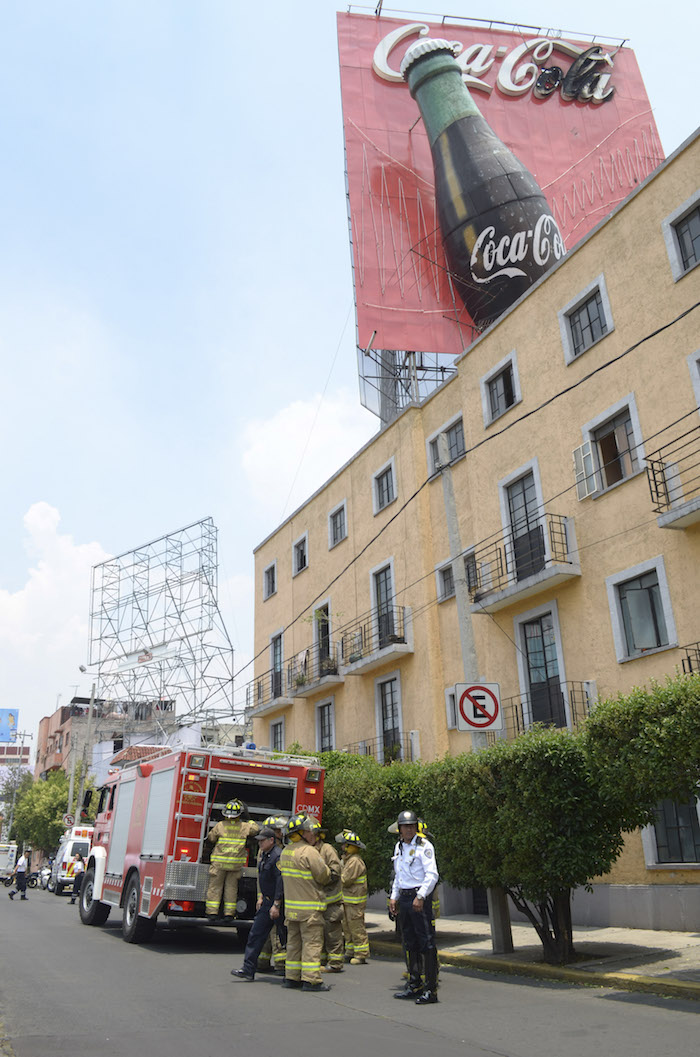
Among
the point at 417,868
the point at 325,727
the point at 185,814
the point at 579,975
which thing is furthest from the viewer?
the point at 325,727

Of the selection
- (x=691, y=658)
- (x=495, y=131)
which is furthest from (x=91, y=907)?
(x=495, y=131)

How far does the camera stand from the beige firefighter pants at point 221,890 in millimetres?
12922

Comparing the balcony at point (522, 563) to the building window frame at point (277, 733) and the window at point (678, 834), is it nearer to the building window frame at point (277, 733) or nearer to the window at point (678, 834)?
the window at point (678, 834)

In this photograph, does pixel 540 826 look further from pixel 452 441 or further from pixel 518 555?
pixel 452 441

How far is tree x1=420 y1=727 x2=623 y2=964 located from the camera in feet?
34.3

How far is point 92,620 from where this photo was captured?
53.2 meters

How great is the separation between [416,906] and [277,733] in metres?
23.0

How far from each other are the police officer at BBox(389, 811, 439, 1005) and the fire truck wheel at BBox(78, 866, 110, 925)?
9858 millimetres

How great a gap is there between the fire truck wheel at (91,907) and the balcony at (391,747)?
736 centimetres

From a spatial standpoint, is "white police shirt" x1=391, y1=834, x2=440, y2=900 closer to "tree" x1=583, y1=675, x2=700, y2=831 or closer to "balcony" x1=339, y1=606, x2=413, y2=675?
"tree" x1=583, y1=675, x2=700, y2=831

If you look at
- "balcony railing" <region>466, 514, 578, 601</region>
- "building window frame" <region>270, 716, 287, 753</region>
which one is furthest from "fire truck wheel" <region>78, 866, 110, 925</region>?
"building window frame" <region>270, 716, 287, 753</region>

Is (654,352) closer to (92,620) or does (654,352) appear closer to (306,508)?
(306,508)

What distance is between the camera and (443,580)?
22578mm

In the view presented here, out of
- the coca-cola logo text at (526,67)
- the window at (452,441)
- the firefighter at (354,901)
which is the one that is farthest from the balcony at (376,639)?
the coca-cola logo text at (526,67)
